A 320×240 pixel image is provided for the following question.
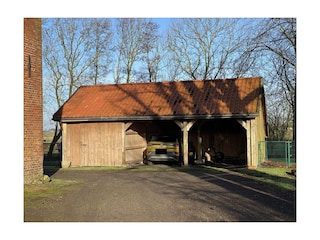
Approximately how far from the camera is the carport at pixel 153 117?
18.4 metres

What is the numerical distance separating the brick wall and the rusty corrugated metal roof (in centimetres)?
649

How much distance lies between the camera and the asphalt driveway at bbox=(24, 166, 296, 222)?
7.69 meters

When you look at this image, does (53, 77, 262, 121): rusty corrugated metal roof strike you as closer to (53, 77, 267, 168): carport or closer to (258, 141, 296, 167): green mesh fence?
(53, 77, 267, 168): carport

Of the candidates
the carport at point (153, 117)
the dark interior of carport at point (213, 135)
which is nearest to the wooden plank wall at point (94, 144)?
the carport at point (153, 117)

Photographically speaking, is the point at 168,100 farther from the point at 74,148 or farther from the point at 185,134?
the point at 74,148

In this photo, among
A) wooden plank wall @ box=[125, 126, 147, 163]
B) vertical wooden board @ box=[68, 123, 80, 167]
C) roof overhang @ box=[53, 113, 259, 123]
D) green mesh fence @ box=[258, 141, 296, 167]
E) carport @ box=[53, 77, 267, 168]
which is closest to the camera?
roof overhang @ box=[53, 113, 259, 123]

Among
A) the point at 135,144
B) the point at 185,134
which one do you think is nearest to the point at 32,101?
the point at 185,134

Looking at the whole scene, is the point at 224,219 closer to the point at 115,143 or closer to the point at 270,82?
the point at 115,143

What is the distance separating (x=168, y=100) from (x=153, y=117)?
1986 mm

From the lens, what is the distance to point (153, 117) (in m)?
19.0

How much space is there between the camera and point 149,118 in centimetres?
1906

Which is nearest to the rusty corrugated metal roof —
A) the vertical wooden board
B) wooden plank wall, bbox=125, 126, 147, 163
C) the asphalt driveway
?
the vertical wooden board

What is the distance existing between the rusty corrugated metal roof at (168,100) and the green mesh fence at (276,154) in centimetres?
240

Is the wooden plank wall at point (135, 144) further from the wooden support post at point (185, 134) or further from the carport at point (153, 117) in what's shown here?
the wooden support post at point (185, 134)
